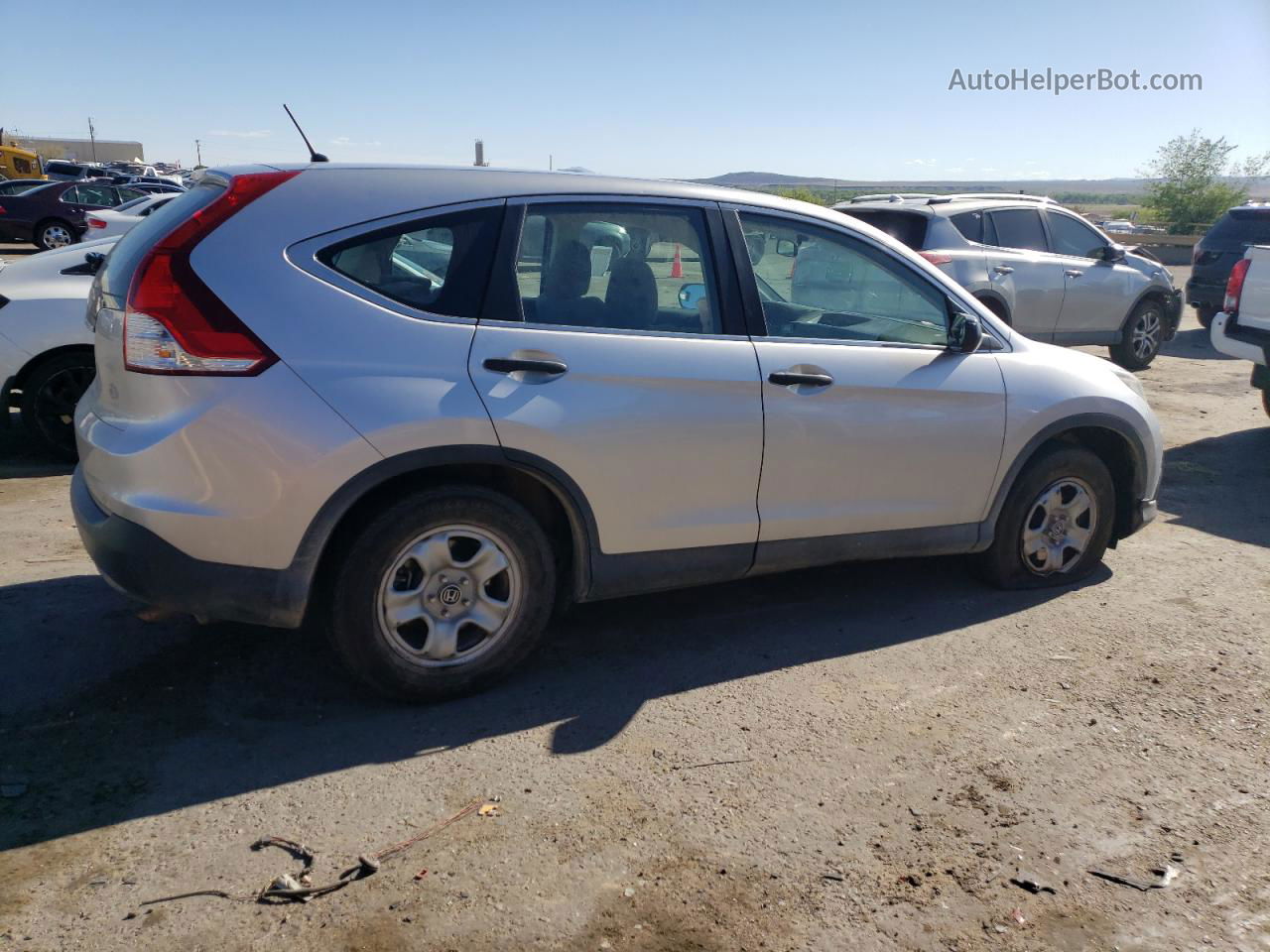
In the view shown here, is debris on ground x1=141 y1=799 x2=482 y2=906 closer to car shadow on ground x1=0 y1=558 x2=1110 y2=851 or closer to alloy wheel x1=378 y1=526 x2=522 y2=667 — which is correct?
car shadow on ground x1=0 y1=558 x2=1110 y2=851

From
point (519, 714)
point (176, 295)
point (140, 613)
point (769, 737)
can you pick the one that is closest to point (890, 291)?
point (769, 737)

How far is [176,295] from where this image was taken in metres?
3.39

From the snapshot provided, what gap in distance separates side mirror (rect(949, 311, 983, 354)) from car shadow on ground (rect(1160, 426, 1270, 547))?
107 inches

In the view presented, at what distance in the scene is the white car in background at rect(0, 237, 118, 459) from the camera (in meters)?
6.73

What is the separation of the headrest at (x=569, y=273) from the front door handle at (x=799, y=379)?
32.4 inches

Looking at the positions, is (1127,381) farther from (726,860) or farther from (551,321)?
(726,860)

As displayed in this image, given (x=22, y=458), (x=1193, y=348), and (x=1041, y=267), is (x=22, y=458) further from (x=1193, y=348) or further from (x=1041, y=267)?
(x=1193, y=348)

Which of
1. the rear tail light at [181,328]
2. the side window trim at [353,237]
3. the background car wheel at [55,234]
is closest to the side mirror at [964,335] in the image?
the side window trim at [353,237]

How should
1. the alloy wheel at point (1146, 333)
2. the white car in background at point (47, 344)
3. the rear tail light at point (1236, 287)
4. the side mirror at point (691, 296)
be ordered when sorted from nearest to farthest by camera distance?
1. the side mirror at point (691, 296)
2. the white car in background at point (47, 344)
3. the rear tail light at point (1236, 287)
4. the alloy wheel at point (1146, 333)

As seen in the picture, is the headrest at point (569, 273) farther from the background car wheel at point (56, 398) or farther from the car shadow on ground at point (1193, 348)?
the car shadow on ground at point (1193, 348)

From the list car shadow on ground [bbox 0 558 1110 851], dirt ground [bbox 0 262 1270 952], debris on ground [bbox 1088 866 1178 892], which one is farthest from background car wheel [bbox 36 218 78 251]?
debris on ground [bbox 1088 866 1178 892]

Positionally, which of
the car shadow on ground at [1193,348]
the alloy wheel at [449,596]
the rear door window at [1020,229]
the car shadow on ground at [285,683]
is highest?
the rear door window at [1020,229]

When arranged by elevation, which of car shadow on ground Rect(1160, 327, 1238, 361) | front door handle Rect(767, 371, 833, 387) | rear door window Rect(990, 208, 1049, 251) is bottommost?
car shadow on ground Rect(1160, 327, 1238, 361)

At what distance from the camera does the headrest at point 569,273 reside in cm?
392
